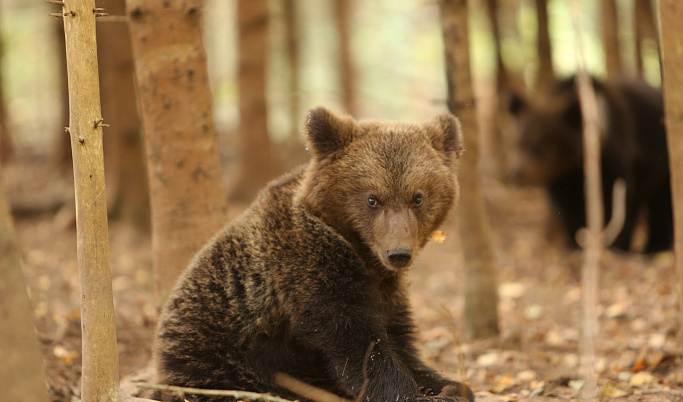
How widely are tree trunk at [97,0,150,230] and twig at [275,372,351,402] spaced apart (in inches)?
283

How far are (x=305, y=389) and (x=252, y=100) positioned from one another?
8.76 m

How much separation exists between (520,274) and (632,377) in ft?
17.7

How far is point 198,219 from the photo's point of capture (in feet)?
17.8

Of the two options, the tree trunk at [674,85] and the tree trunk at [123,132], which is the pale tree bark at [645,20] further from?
the tree trunk at [123,132]

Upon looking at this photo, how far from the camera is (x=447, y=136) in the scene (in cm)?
477

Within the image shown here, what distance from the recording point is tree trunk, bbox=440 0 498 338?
6.03 meters

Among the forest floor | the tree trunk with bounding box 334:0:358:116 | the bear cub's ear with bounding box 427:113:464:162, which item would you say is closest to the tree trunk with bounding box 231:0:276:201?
the forest floor

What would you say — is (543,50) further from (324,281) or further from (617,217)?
(617,217)

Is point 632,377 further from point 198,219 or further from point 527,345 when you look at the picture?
point 198,219

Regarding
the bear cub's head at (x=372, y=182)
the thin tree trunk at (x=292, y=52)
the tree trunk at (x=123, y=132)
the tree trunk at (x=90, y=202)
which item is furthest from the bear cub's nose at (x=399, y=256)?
the thin tree trunk at (x=292, y=52)

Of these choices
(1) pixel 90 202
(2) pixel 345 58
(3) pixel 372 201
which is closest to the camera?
(1) pixel 90 202

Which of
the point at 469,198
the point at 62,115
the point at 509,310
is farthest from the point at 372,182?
the point at 62,115

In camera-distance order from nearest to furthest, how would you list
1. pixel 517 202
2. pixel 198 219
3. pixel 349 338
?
pixel 349 338
pixel 198 219
pixel 517 202

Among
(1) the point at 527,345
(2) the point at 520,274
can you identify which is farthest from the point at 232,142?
(1) the point at 527,345
